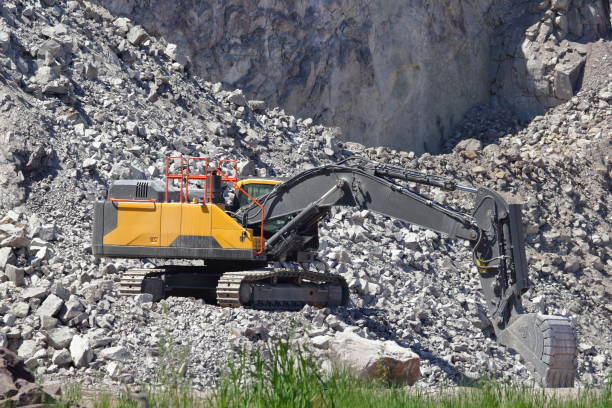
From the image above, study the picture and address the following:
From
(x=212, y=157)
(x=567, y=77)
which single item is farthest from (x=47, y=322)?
(x=567, y=77)

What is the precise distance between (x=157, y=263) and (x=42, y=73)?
5543 mm

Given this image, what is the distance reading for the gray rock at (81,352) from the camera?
37.3ft

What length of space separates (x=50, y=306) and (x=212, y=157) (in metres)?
8.55

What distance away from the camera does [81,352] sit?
11.4 metres

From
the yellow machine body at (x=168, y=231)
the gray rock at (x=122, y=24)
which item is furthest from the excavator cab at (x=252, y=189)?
the gray rock at (x=122, y=24)

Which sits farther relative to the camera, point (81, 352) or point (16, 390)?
point (81, 352)

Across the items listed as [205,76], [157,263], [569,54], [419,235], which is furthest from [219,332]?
[569,54]

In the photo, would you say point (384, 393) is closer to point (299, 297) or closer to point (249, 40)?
point (299, 297)

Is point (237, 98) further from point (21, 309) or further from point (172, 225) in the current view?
point (21, 309)

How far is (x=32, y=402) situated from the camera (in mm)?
7344

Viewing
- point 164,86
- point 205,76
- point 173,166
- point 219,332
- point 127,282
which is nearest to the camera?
point 219,332

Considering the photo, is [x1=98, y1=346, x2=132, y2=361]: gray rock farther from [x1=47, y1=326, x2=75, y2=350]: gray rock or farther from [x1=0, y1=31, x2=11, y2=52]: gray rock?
[x1=0, y1=31, x2=11, y2=52]: gray rock

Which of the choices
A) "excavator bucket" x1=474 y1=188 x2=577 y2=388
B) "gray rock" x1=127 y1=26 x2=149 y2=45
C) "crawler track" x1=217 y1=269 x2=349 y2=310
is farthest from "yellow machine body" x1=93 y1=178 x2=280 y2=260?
"gray rock" x1=127 y1=26 x2=149 y2=45

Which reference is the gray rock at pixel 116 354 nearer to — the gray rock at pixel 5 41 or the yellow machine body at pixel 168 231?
the yellow machine body at pixel 168 231
